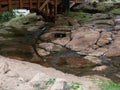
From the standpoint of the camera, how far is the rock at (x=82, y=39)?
1230 centimetres

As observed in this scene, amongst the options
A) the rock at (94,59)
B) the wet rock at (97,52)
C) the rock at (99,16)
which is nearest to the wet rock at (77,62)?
the rock at (94,59)

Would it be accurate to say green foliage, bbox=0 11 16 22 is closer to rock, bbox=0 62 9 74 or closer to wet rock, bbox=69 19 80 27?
wet rock, bbox=69 19 80 27

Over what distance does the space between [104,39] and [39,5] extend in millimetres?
5251

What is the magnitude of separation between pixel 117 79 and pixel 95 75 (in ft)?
2.19

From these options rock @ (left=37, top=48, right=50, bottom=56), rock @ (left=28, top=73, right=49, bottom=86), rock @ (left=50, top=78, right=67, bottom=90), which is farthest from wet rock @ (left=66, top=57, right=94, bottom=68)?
rock @ (left=50, top=78, right=67, bottom=90)

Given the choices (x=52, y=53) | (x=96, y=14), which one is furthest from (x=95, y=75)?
(x=96, y=14)

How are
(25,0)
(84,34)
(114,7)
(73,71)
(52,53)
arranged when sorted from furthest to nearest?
1. (114,7)
2. (25,0)
3. (84,34)
4. (52,53)
5. (73,71)

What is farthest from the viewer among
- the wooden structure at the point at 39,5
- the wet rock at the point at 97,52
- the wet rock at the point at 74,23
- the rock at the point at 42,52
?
the wet rock at the point at 74,23

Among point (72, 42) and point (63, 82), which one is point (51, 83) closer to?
point (63, 82)

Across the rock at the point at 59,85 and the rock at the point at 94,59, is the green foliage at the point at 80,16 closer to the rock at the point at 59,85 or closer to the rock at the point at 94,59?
the rock at the point at 94,59

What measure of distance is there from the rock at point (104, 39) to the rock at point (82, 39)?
227mm

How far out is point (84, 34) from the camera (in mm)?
13773

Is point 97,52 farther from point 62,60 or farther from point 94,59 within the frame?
point 62,60

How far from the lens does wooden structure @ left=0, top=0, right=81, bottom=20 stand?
1480cm
